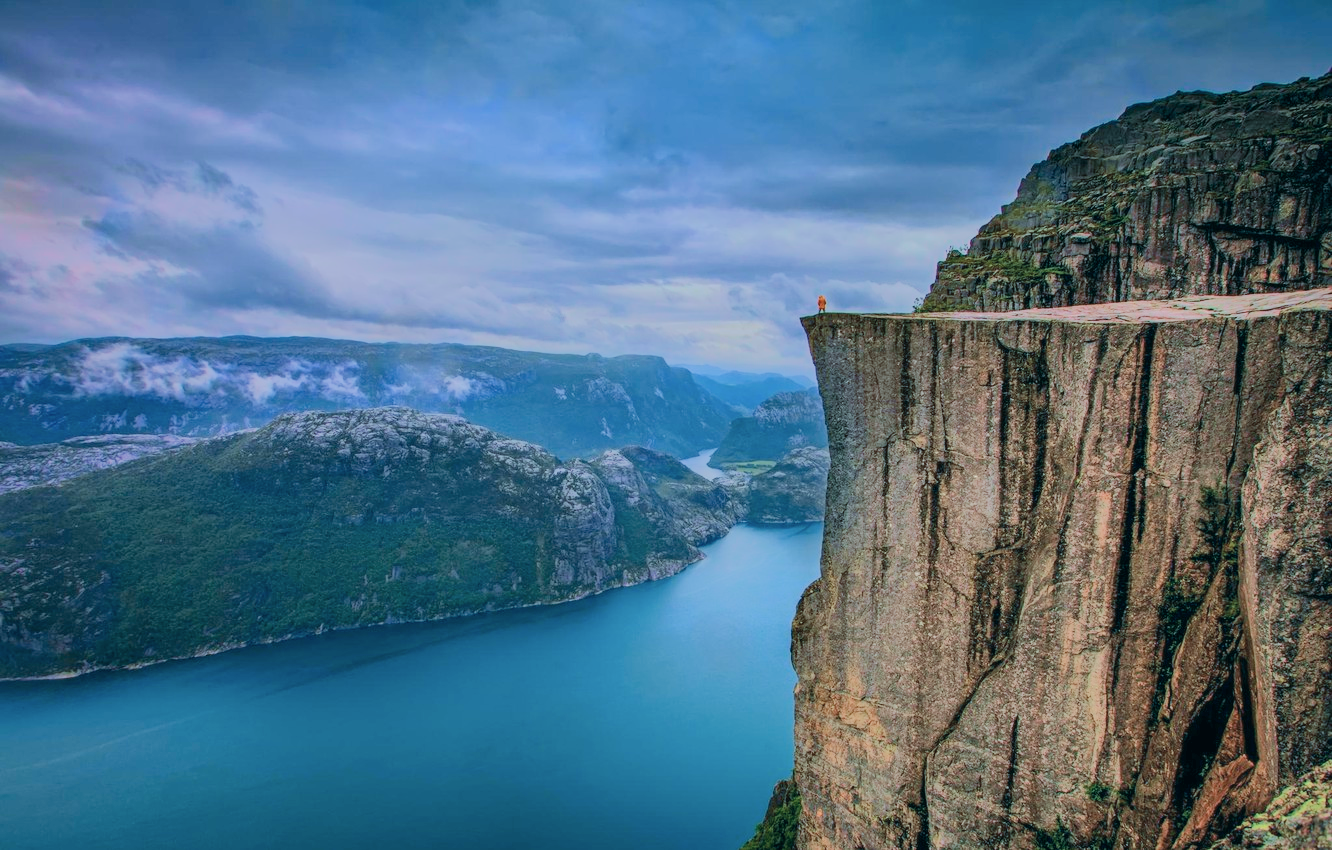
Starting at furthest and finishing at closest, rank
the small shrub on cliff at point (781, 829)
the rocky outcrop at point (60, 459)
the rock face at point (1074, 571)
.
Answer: the rocky outcrop at point (60, 459) < the small shrub on cliff at point (781, 829) < the rock face at point (1074, 571)

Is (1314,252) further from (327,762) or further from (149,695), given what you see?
(149,695)

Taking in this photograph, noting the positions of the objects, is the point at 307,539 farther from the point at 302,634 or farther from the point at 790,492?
the point at 790,492

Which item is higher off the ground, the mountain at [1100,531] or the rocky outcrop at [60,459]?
the mountain at [1100,531]

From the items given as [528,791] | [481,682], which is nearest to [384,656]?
[481,682]

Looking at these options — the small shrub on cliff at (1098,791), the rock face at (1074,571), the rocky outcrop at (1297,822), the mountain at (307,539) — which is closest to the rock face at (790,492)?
the mountain at (307,539)

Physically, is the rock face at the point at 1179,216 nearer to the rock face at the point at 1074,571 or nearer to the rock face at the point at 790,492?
the rock face at the point at 1074,571
